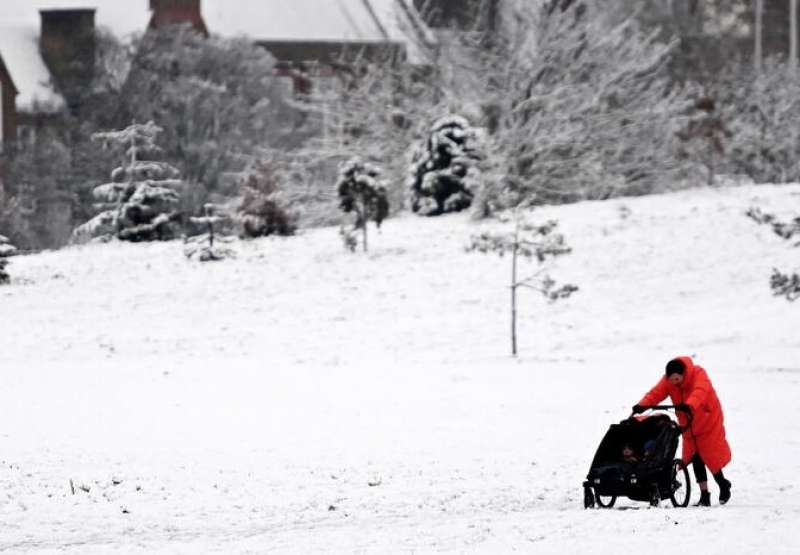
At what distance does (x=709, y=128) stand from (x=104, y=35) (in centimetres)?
2731

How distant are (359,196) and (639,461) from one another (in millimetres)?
24702

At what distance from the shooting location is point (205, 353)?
27.7 m

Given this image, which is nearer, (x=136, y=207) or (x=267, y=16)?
(x=136, y=207)

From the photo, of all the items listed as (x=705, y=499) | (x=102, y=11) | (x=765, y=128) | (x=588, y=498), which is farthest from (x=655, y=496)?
(x=102, y=11)

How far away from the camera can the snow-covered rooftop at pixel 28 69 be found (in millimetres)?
60594

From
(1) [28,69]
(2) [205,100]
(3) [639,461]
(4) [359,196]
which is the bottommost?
(3) [639,461]

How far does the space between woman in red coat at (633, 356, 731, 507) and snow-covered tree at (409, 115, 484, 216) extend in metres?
27.3

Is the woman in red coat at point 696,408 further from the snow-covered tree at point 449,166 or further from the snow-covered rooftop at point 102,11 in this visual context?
the snow-covered rooftop at point 102,11

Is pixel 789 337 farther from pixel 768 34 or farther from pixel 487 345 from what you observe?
pixel 768 34

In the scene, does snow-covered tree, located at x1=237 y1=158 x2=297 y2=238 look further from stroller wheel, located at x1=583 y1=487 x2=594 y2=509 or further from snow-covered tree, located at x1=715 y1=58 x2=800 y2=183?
stroller wheel, located at x1=583 y1=487 x2=594 y2=509

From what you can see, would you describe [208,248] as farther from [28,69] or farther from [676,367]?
[28,69]

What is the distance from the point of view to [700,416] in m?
11.4

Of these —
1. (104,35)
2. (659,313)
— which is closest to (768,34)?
(104,35)

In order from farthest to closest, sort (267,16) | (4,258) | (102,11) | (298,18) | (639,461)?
(298,18), (267,16), (102,11), (4,258), (639,461)
